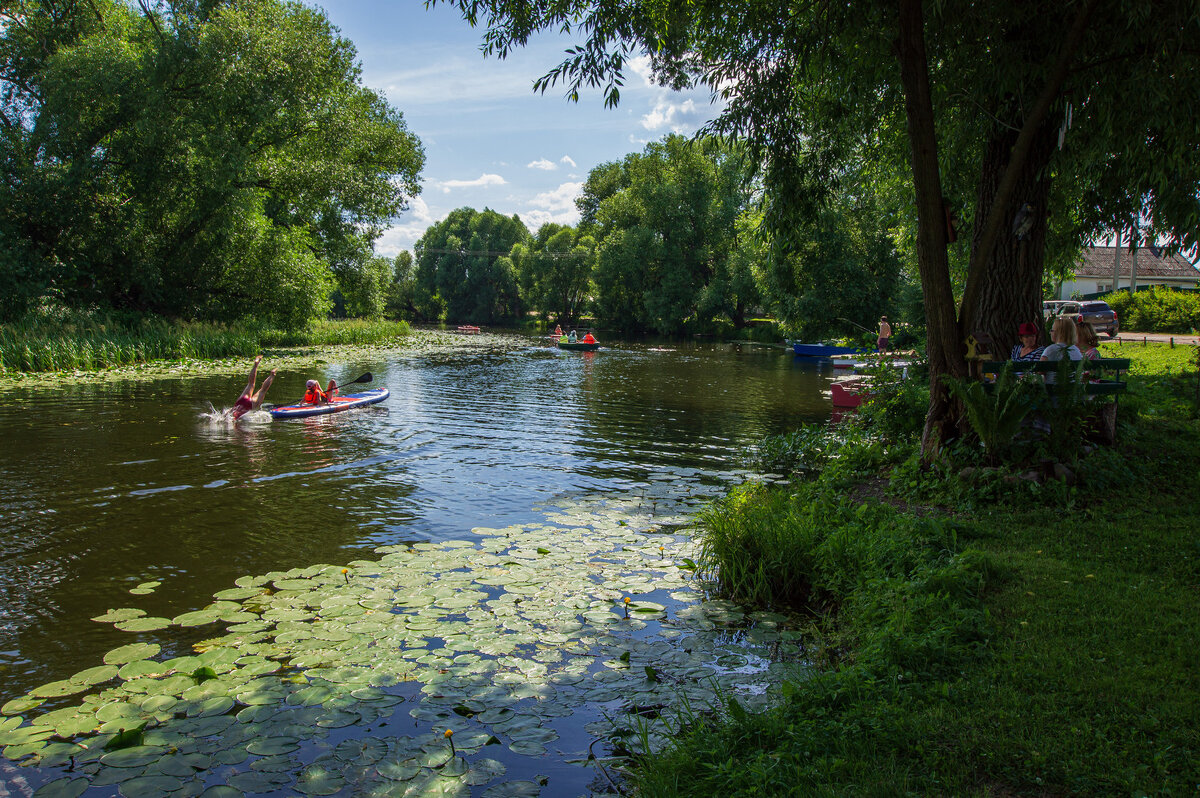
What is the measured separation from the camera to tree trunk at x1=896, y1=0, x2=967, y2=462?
774cm

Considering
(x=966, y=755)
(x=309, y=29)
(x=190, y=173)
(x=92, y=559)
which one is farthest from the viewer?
(x=309, y=29)

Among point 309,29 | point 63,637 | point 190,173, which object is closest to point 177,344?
point 190,173

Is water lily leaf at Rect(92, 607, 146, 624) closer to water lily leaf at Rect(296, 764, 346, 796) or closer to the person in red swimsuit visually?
water lily leaf at Rect(296, 764, 346, 796)

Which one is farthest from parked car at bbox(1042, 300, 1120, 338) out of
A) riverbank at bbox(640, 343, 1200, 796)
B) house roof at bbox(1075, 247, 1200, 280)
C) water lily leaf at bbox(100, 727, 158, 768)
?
water lily leaf at bbox(100, 727, 158, 768)

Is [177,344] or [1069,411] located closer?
[1069,411]

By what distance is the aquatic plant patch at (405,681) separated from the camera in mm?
3971

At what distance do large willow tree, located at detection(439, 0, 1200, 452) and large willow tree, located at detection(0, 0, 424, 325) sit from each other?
25.1 m

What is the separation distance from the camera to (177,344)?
28.2m

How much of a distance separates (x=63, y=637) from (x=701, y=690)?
4.93m

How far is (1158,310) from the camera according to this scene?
112 feet

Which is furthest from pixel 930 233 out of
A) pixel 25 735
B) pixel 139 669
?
pixel 25 735

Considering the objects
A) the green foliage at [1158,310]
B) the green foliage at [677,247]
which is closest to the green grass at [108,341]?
the green foliage at [677,247]

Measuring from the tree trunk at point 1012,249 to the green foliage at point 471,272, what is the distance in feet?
262

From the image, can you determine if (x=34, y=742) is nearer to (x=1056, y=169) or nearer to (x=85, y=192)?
(x=1056, y=169)
